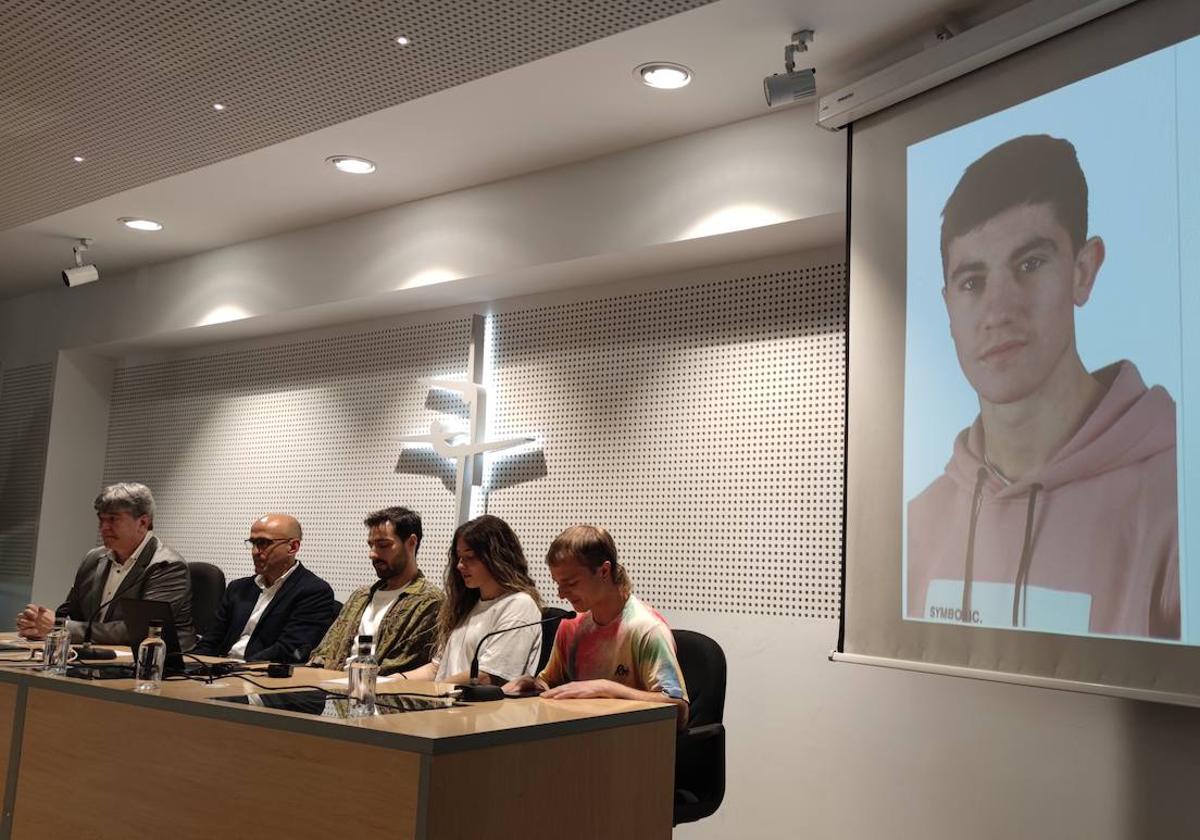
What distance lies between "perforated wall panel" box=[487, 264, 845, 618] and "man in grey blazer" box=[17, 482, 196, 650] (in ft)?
4.35

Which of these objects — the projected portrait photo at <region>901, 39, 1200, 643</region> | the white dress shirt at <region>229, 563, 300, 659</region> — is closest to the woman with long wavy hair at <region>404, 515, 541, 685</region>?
the white dress shirt at <region>229, 563, 300, 659</region>

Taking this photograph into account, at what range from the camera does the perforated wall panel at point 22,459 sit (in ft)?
21.3

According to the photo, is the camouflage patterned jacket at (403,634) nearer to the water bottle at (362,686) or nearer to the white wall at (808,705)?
the white wall at (808,705)

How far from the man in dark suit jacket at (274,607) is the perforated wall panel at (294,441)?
715 millimetres

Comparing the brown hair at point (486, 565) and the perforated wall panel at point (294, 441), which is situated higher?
the perforated wall panel at point (294, 441)

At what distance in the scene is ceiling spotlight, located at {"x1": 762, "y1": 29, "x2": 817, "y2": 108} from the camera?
3.19 metres

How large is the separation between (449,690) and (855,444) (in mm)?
1375

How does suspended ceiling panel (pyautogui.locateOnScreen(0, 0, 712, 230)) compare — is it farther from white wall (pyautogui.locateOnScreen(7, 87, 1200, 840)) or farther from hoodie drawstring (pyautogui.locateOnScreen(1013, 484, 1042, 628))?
hoodie drawstring (pyautogui.locateOnScreen(1013, 484, 1042, 628))

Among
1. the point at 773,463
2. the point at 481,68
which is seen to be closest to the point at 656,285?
the point at 773,463

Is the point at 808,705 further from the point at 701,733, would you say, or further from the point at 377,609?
the point at 377,609

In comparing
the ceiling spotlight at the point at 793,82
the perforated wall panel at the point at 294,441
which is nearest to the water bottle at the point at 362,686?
the ceiling spotlight at the point at 793,82

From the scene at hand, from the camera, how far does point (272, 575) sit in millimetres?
4312

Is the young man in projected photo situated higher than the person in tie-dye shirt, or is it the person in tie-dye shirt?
the young man in projected photo

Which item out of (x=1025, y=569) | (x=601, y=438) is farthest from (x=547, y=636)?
(x=1025, y=569)
